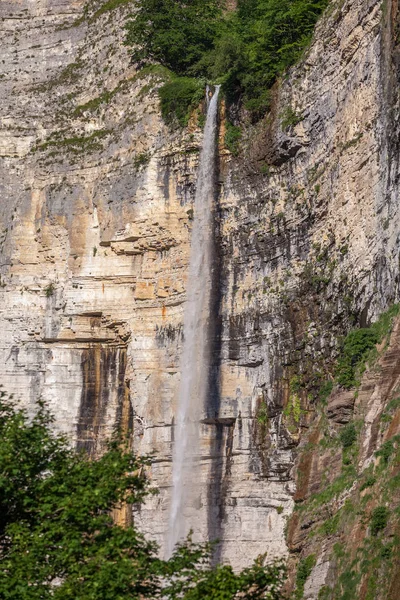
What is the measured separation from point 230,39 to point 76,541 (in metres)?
28.4

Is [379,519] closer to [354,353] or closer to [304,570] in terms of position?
[304,570]

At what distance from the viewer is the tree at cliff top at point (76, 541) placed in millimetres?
19859

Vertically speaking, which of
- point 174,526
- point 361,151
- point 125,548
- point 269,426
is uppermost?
point 361,151

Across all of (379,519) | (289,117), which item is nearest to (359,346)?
(379,519)

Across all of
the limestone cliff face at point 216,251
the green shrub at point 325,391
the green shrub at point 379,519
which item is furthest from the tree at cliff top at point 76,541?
the green shrub at point 325,391

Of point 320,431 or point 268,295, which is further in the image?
point 268,295

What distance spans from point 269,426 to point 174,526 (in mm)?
4960

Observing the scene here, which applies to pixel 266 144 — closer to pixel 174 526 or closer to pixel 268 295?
pixel 268 295

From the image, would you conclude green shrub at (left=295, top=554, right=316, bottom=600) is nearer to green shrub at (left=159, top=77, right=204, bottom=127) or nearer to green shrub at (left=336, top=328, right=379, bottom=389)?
green shrub at (left=336, top=328, right=379, bottom=389)

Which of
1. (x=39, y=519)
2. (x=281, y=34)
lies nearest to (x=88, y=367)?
(x=281, y=34)

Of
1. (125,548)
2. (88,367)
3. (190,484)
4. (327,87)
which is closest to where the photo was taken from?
(125,548)

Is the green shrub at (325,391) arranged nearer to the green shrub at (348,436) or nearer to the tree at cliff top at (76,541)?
the green shrub at (348,436)

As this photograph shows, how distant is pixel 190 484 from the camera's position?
4188 centimetres

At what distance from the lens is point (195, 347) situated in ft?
140
